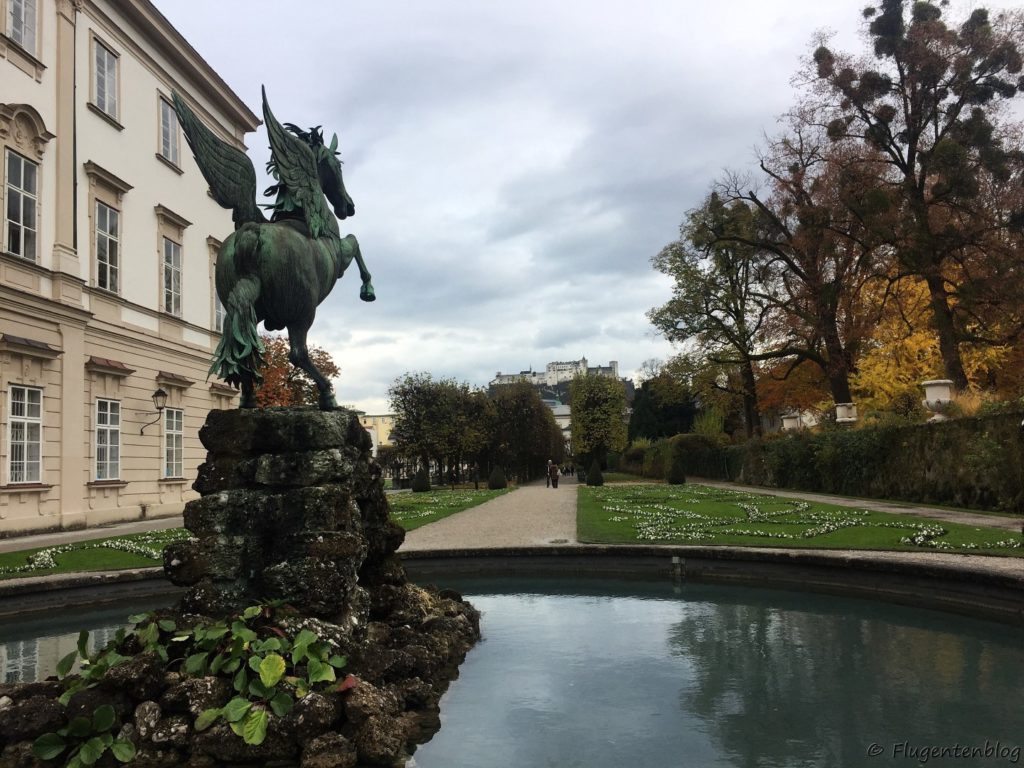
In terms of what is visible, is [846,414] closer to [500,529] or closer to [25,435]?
[500,529]

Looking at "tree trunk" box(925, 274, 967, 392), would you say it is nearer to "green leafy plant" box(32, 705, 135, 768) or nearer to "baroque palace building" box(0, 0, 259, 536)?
"baroque palace building" box(0, 0, 259, 536)

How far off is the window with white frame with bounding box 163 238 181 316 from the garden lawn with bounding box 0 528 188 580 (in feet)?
39.4

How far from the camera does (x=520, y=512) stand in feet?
66.6

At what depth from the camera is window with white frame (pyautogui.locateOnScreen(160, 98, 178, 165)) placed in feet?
78.5

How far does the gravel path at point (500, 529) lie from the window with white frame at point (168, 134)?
15340 millimetres

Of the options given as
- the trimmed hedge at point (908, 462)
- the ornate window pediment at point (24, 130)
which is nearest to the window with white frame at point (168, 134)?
the ornate window pediment at point (24, 130)

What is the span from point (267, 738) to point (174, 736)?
544 mm

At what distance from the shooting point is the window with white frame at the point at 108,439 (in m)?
20.0

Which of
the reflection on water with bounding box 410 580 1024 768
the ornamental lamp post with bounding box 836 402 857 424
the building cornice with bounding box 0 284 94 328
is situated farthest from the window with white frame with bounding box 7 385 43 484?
the ornamental lamp post with bounding box 836 402 857 424

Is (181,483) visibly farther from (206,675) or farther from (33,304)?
(206,675)

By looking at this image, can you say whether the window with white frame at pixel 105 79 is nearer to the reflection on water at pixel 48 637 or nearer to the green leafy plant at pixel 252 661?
the reflection on water at pixel 48 637

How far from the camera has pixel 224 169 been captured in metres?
6.26

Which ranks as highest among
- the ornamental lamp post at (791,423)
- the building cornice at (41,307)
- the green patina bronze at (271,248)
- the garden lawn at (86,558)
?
the building cornice at (41,307)

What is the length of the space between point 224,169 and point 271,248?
79 centimetres
